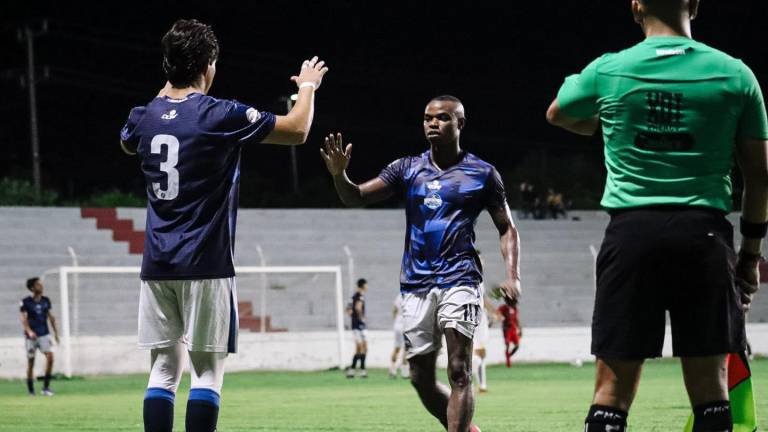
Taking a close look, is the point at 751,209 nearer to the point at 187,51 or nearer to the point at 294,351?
the point at 187,51

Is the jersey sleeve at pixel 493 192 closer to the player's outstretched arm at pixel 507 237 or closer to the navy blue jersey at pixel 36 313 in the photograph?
the player's outstretched arm at pixel 507 237

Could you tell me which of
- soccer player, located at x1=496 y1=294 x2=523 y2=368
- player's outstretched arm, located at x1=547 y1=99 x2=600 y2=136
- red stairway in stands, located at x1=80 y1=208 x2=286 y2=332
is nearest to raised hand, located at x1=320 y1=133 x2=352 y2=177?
player's outstretched arm, located at x1=547 y1=99 x2=600 y2=136

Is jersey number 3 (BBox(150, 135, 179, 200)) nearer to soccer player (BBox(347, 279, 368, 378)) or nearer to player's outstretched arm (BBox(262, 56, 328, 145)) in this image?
player's outstretched arm (BBox(262, 56, 328, 145))

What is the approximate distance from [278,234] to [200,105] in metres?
30.0

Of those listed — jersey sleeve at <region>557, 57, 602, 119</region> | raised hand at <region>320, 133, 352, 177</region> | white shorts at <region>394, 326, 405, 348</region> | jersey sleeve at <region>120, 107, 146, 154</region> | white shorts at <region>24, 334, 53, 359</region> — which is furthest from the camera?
white shorts at <region>394, 326, 405, 348</region>

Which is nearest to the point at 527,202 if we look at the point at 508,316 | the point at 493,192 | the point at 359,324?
the point at 508,316

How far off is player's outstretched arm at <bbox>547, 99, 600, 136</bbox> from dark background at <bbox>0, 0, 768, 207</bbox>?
54589 millimetres

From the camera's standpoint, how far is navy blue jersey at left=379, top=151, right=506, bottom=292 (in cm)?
839

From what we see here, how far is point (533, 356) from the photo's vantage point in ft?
106

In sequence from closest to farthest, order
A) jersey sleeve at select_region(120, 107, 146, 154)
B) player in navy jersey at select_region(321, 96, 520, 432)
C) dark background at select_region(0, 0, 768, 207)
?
1. jersey sleeve at select_region(120, 107, 146, 154)
2. player in navy jersey at select_region(321, 96, 520, 432)
3. dark background at select_region(0, 0, 768, 207)

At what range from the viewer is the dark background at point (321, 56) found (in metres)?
63.5

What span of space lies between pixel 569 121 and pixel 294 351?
83.0 ft

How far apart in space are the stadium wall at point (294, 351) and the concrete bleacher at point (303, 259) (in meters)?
0.96

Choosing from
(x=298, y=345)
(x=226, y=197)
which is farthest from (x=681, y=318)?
(x=298, y=345)
